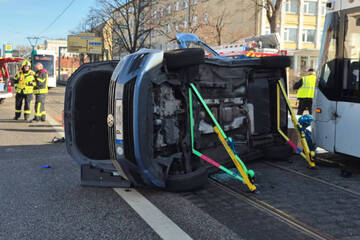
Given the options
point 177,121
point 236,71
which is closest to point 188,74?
point 177,121

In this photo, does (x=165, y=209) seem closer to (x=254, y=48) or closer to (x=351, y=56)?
(x=351, y=56)

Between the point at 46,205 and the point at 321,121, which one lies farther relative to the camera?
the point at 321,121

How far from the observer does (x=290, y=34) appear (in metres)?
41.8

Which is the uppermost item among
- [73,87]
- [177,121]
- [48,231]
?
[73,87]


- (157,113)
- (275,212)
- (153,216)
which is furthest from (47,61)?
(275,212)

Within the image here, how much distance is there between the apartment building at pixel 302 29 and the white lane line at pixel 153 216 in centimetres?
3926

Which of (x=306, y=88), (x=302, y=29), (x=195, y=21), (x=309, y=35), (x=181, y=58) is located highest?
(x=302, y=29)

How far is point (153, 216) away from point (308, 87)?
805cm

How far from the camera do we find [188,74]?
414 centimetres

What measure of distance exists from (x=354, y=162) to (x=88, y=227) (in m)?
4.65

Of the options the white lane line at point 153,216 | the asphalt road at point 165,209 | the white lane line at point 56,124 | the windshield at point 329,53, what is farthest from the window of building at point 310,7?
the white lane line at point 153,216

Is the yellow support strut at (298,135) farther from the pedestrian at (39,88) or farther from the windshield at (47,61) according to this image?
the windshield at (47,61)

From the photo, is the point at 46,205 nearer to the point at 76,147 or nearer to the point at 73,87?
the point at 76,147

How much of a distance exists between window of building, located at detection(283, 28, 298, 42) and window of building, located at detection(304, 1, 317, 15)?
2.51 meters
